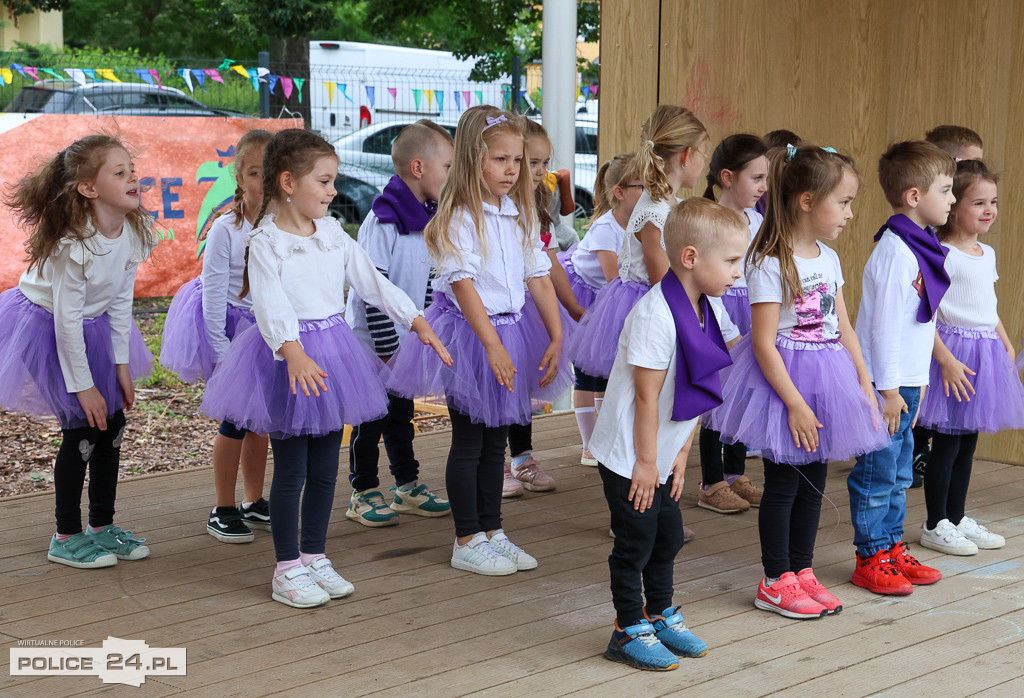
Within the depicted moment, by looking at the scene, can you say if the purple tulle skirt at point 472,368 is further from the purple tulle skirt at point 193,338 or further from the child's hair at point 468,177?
the purple tulle skirt at point 193,338

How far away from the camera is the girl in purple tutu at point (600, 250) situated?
4312 millimetres

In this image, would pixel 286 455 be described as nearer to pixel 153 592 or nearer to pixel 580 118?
pixel 153 592

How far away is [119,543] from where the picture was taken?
374 cm

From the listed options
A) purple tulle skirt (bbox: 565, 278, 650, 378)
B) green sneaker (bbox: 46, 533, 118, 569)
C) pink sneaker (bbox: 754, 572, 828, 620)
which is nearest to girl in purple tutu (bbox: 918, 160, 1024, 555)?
pink sneaker (bbox: 754, 572, 828, 620)

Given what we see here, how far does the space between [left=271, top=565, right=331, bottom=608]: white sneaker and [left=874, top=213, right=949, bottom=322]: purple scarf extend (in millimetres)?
2093

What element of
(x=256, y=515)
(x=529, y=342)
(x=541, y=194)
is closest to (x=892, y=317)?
(x=529, y=342)

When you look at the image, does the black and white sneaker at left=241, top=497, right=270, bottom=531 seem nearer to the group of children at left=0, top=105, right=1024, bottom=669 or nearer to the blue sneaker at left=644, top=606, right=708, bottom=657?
the group of children at left=0, top=105, right=1024, bottom=669

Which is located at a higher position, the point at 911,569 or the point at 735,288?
the point at 735,288

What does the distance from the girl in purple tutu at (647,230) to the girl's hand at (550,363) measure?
0.63 ft

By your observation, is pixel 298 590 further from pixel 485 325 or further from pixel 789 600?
pixel 789 600

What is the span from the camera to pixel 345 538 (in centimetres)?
399

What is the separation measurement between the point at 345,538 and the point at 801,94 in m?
3.32

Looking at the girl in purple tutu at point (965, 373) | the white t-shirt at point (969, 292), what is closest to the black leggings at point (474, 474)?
the girl in purple tutu at point (965, 373)

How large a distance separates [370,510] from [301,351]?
3.81 ft
